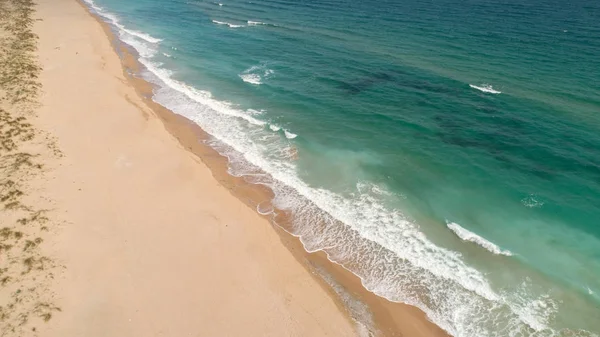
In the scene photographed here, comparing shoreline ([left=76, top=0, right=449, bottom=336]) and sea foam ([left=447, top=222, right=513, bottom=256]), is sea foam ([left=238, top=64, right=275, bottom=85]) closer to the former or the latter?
shoreline ([left=76, top=0, right=449, bottom=336])

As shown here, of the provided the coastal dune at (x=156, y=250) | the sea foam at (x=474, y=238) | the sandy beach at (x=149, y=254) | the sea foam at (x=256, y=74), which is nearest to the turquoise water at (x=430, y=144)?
the sea foam at (x=474, y=238)

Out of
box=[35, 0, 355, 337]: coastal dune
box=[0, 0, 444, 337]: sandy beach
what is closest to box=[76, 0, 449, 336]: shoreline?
box=[0, 0, 444, 337]: sandy beach

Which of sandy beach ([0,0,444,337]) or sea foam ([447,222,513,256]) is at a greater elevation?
sea foam ([447,222,513,256])

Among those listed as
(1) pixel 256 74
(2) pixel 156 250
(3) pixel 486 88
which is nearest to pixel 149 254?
(2) pixel 156 250

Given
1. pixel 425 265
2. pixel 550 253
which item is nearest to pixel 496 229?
pixel 550 253

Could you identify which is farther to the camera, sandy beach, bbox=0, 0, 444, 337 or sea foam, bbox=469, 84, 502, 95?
sea foam, bbox=469, 84, 502, 95

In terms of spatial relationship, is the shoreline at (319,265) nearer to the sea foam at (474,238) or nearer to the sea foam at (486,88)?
the sea foam at (474,238)

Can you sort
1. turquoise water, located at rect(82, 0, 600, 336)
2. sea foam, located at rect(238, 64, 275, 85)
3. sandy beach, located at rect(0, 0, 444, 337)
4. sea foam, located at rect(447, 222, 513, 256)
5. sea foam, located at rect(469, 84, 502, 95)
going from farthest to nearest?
sea foam, located at rect(238, 64, 275, 85) < sea foam, located at rect(469, 84, 502, 95) < sea foam, located at rect(447, 222, 513, 256) < turquoise water, located at rect(82, 0, 600, 336) < sandy beach, located at rect(0, 0, 444, 337)
